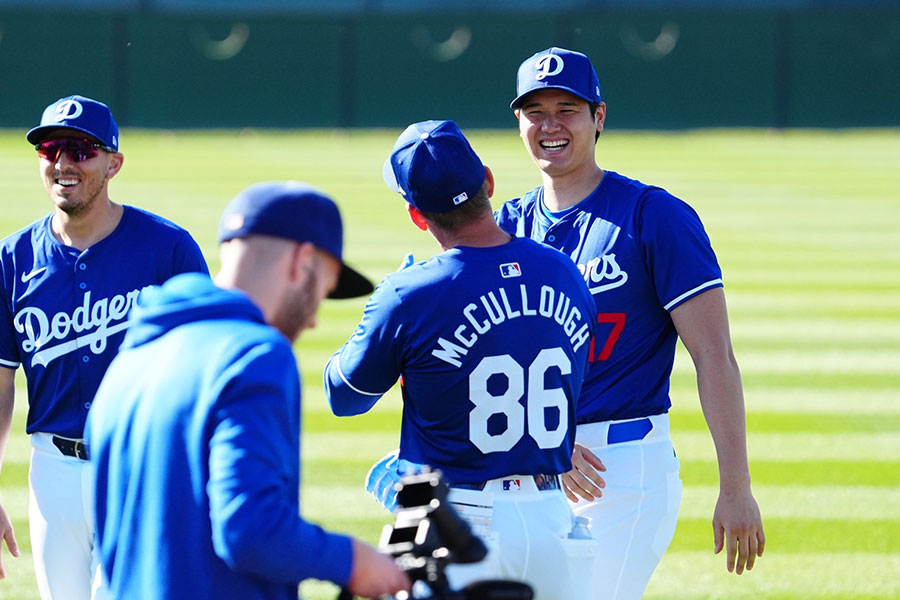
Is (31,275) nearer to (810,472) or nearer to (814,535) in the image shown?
(814,535)

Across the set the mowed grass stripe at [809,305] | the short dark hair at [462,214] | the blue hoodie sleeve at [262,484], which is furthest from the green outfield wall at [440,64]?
the blue hoodie sleeve at [262,484]

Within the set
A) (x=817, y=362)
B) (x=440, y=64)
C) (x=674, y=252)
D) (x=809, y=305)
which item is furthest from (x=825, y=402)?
(x=440, y=64)

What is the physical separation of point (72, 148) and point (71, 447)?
1040 mm

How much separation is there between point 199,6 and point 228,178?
38.8 ft

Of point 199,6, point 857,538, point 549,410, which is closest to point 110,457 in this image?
point 549,410

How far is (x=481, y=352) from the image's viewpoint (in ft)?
11.8

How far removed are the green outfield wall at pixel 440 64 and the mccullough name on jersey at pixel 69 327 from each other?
28.9 meters

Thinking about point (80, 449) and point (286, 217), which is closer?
point (286, 217)

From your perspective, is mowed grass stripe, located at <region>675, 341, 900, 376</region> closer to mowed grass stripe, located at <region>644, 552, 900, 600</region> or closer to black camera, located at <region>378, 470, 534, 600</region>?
mowed grass stripe, located at <region>644, 552, 900, 600</region>

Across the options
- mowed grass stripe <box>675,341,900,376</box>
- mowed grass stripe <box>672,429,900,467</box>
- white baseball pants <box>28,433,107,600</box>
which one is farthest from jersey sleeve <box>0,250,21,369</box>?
mowed grass stripe <box>675,341,900,376</box>

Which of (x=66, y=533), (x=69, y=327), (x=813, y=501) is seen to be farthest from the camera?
(x=813, y=501)

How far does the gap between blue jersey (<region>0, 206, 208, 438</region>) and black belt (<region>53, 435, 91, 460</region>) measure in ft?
0.10

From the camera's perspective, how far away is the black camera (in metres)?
2.59

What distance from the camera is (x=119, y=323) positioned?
4.70 meters
